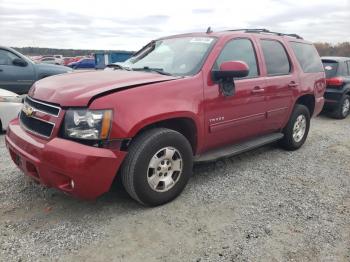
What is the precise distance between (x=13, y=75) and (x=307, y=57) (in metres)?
6.54

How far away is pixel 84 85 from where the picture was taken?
10.7 feet

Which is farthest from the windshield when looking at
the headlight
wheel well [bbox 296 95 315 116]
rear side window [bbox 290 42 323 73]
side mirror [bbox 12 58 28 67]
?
side mirror [bbox 12 58 28 67]

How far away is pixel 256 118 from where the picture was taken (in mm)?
4625

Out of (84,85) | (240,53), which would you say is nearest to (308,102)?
(240,53)

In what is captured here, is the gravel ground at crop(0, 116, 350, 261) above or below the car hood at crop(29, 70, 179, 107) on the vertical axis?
below

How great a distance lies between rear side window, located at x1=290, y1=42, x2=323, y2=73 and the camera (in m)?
5.61

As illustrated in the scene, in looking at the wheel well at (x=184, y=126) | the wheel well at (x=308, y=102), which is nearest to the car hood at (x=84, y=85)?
the wheel well at (x=184, y=126)

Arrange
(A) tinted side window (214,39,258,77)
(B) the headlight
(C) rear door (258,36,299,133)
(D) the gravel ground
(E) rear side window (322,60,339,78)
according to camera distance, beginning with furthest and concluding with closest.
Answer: (E) rear side window (322,60,339,78)
(C) rear door (258,36,299,133)
(A) tinted side window (214,39,258,77)
(B) the headlight
(D) the gravel ground

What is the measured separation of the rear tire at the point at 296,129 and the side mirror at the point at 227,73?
1891mm

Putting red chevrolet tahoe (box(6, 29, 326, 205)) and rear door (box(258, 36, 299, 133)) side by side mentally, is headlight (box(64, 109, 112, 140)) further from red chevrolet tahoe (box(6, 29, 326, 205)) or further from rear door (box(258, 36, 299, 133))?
rear door (box(258, 36, 299, 133))

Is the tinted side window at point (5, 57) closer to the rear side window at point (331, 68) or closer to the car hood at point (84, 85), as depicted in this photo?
the car hood at point (84, 85)

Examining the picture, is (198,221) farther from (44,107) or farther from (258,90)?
(258,90)

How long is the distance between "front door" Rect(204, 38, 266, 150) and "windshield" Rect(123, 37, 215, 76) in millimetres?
218

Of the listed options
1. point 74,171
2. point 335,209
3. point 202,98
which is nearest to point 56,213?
point 74,171
